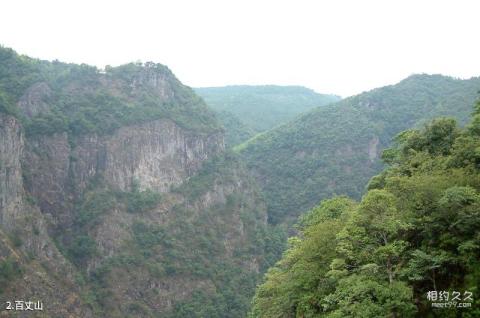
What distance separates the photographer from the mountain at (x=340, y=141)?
346 feet

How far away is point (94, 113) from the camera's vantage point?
78812mm

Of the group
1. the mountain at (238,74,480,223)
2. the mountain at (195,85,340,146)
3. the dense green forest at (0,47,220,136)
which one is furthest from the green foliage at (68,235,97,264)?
the mountain at (195,85,340,146)

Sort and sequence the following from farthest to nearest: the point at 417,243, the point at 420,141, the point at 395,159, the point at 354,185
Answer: the point at 354,185, the point at 395,159, the point at 420,141, the point at 417,243

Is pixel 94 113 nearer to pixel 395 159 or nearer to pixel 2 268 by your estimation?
pixel 2 268

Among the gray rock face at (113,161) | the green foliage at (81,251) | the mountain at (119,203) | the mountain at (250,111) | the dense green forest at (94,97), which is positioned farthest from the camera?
the mountain at (250,111)

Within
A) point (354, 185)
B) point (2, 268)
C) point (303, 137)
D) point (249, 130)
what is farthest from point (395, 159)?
point (249, 130)

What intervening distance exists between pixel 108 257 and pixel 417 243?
178ft

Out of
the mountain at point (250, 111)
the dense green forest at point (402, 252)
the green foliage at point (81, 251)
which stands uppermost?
the mountain at point (250, 111)

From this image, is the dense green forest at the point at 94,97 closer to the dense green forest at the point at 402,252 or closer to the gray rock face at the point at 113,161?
the gray rock face at the point at 113,161

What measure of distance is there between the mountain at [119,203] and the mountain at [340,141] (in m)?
16.4

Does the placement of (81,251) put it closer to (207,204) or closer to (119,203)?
(119,203)

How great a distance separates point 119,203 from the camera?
73.3m

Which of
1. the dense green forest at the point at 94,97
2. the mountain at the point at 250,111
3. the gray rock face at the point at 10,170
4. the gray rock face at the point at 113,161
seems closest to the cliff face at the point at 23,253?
the gray rock face at the point at 10,170

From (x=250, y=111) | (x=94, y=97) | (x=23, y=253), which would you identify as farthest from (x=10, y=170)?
(x=250, y=111)
